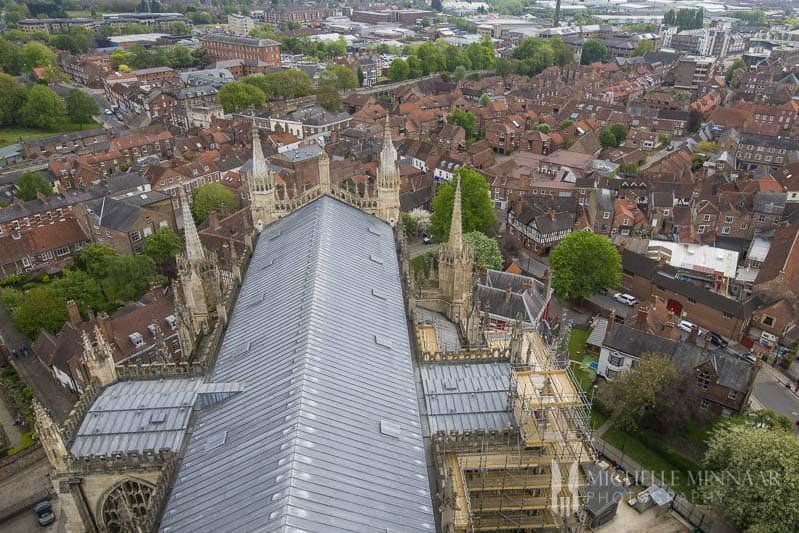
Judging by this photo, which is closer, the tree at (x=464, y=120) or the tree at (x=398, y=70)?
the tree at (x=464, y=120)

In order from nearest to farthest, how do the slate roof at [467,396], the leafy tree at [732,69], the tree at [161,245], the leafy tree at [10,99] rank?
the slate roof at [467,396]
the tree at [161,245]
the leafy tree at [10,99]
the leafy tree at [732,69]

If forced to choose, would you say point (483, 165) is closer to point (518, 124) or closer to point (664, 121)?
point (518, 124)

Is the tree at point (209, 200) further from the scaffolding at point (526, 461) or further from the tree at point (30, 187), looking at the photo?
the scaffolding at point (526, 461)

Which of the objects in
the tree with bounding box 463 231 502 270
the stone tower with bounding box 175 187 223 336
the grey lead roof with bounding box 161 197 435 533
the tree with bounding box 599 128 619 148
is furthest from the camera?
the tree with bounding box 599 128 619 148

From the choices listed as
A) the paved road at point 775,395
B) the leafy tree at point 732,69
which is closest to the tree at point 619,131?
the paved road at point 775,395

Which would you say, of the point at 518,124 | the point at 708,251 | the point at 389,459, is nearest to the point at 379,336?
the point at 389,459

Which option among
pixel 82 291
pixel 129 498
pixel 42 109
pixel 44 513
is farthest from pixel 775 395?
pixel 42 109

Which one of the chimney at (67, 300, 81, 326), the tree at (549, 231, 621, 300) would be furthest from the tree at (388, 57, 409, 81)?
the chimney at (67, 300, 81, 326)

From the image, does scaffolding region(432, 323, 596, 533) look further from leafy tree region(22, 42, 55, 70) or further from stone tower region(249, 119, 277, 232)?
leafy tree region(22, 42, 55, 70)
